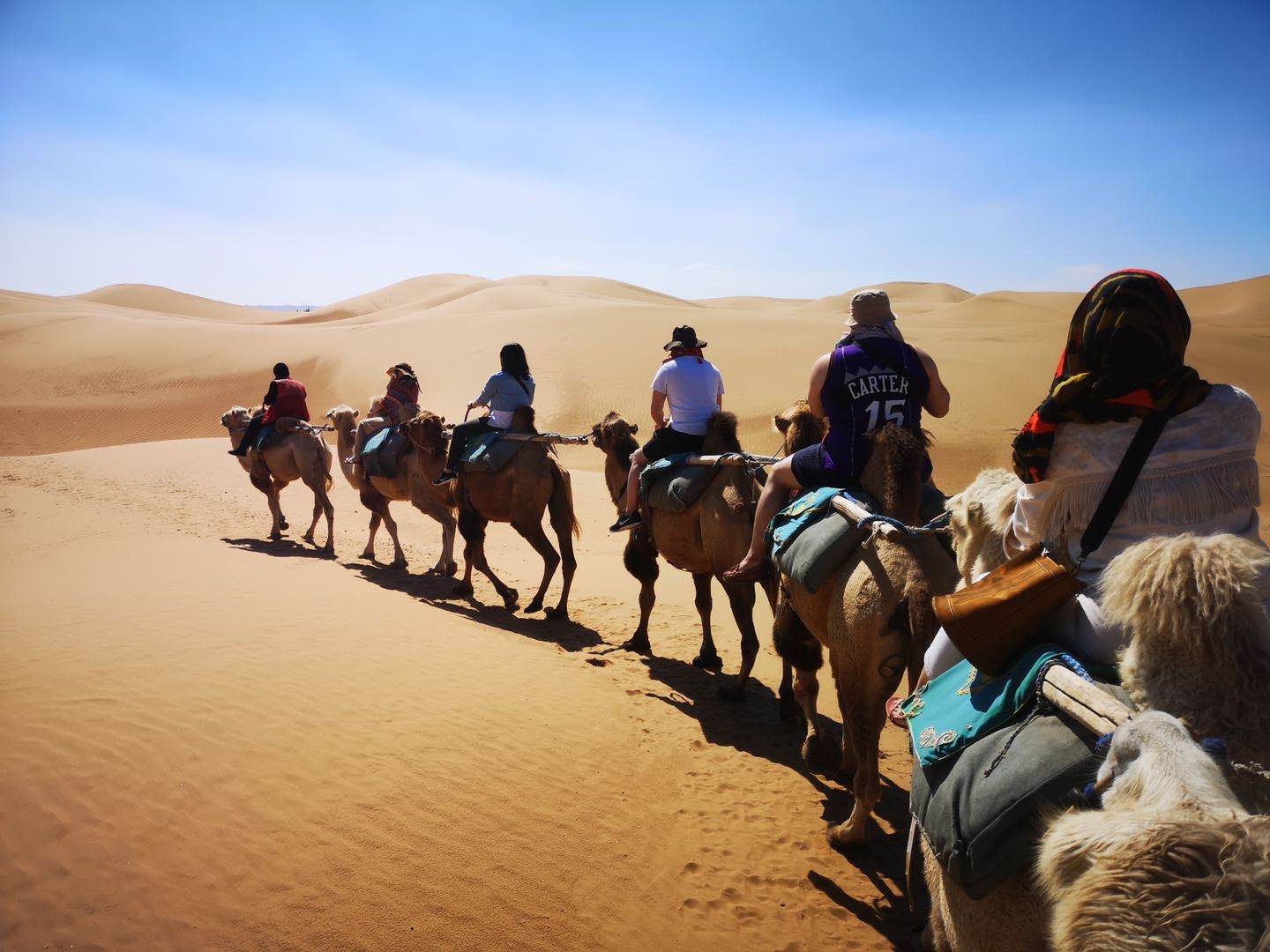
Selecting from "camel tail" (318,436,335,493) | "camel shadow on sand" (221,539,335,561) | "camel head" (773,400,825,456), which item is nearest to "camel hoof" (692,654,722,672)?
"camel head" (773,400,825,456)

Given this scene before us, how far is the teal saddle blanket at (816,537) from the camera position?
174 inches

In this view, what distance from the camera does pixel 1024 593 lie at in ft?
7.87

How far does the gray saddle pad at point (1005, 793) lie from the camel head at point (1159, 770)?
12.2 inches

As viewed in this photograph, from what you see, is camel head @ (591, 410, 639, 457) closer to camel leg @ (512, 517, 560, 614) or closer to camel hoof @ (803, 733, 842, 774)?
camel leg @ (512, 517, 560, 614)

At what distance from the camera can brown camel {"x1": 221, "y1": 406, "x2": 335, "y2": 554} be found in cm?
1374

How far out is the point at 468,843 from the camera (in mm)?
4516

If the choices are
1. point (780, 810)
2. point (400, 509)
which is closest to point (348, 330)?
point (400, 509)

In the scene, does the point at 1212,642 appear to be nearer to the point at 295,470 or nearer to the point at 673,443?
the point at 673,443

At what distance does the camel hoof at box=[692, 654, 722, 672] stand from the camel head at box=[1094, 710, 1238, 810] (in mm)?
6659

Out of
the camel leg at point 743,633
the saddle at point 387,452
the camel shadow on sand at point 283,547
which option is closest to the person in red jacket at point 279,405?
the camel shadow on sand at point 283,547

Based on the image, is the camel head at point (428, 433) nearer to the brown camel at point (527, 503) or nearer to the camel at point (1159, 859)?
the brown camel at point (527, 503)

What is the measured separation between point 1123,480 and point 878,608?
73.8 inches

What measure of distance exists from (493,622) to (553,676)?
251 centimetres

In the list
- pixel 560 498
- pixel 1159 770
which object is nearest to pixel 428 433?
pixel 560 498
